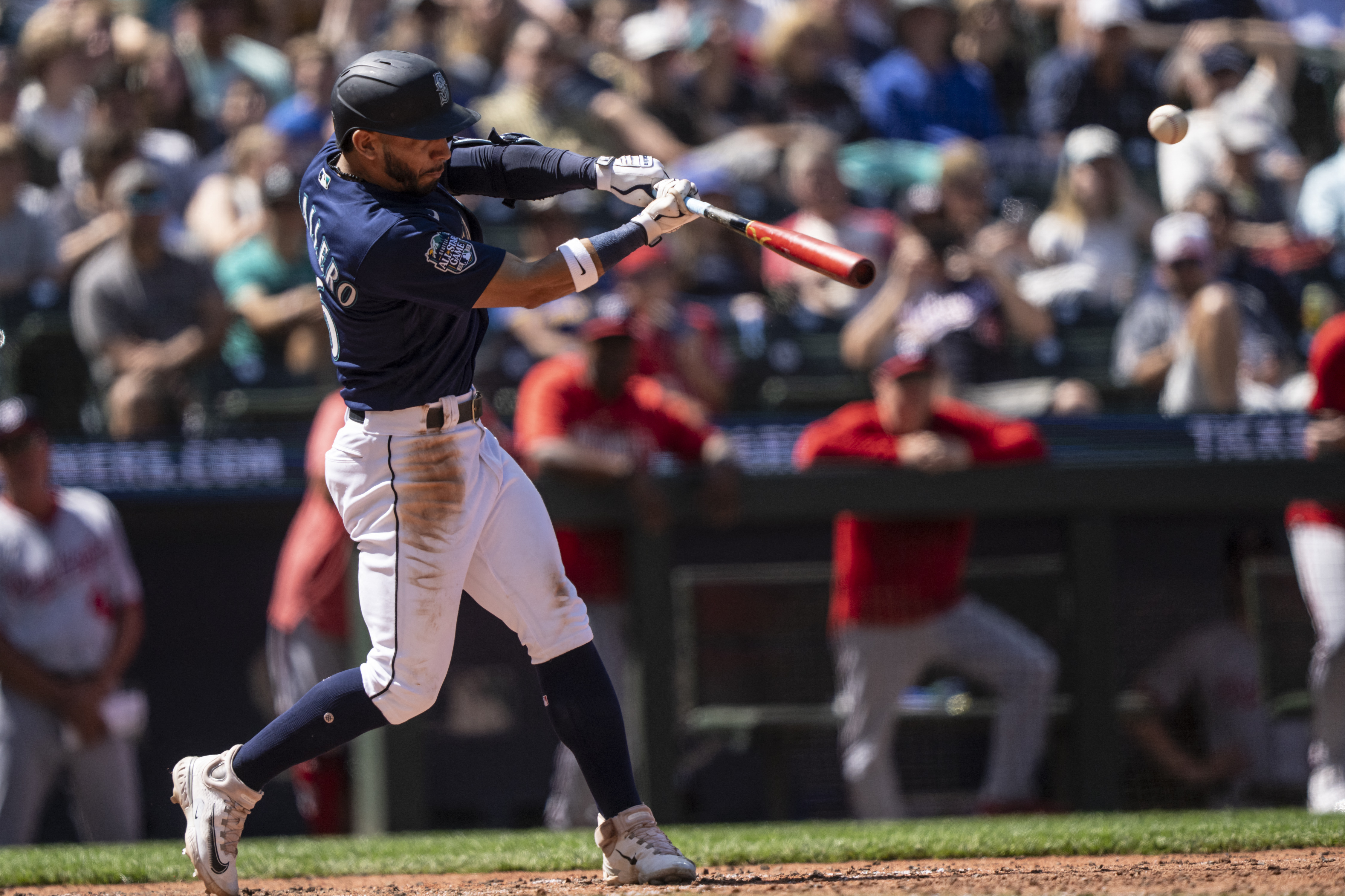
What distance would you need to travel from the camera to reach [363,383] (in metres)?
3.18

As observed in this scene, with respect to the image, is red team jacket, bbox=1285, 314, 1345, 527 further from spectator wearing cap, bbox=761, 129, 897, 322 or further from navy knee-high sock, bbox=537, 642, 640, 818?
navy knee-high sock, bbox=537, 642, 640, 818

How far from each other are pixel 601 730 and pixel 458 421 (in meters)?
0.71

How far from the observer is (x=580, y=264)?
3018 mm

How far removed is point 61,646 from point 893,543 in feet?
8.89

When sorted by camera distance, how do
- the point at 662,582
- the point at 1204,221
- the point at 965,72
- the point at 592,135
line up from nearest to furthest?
the point at 662,582 < the point at 1204,221 < the point at 592,135 < the point at 965,72

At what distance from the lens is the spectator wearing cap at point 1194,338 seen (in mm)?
5762

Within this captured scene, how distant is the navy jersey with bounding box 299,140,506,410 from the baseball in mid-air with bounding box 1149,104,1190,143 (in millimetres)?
1631

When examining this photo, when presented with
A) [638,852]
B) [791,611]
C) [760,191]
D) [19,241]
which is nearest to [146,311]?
[19,241]

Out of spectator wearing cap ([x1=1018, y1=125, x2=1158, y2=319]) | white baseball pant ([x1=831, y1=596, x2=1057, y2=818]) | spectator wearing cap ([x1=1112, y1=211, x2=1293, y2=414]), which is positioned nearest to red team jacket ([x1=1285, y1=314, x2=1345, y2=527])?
spectator wearing cap ([x1=1112, y1=211, x2=1293, y2=414])

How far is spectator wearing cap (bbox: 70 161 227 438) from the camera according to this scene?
Result: 5.64m

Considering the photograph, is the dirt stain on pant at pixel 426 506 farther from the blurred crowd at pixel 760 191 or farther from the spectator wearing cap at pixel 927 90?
the spectator wearing cap at pixel 927 90

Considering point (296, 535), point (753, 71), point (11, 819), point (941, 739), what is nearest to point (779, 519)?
point (941, 739)

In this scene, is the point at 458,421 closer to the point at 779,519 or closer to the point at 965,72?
the point at 779,519

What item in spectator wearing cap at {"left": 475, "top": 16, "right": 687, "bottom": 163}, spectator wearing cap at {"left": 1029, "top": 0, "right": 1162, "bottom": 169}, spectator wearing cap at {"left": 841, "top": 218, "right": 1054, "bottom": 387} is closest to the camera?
spectator wearing cap at {"left": 841, "top": 218, "right": 1054, "bottom": 387}
